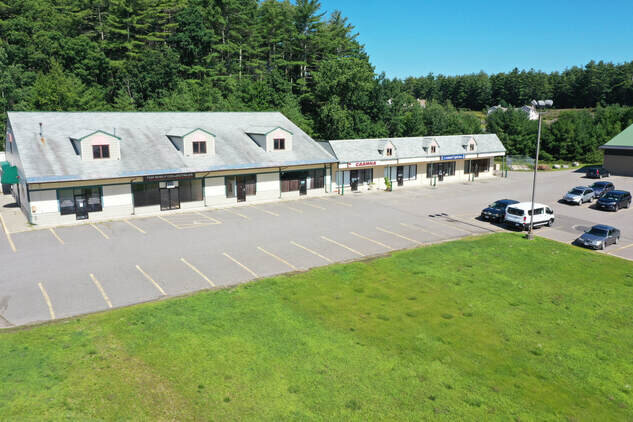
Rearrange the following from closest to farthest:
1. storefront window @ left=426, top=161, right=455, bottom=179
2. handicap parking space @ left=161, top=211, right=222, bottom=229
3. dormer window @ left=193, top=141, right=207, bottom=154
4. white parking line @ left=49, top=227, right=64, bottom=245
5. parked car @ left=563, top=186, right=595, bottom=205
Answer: white parking line @ left=49, top=227, right=64, bottom=245 < handicap parking space @ left=161, top=211, right=222, bottom=229 < dormer window @ left=193, top=141, right=207, bottom=154 < parked car @ left=563, top=186, right=595, bottom=205 < storefront window @ left=426, top=161, right=455, bottom=179

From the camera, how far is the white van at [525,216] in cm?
3372

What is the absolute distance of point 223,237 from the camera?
99.2ft

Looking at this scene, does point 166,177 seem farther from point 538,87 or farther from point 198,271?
point 538,87

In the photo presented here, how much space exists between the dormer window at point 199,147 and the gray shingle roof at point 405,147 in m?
13.4


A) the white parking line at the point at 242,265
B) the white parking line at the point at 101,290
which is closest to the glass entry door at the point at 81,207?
the white parking line at the point at 101,290

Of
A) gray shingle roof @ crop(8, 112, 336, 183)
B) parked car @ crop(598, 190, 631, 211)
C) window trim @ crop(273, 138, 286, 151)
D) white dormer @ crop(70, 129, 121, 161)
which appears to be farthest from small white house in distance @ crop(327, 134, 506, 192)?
white dormer @ crop(70, 129, 121, 161)

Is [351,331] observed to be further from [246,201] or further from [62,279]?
[246,201]

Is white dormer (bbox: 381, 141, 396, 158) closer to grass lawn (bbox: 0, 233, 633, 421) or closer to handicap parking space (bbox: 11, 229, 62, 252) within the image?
grass lawn (bbox: 0, 233, 633, 421)

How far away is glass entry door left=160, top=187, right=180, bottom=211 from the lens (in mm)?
37031

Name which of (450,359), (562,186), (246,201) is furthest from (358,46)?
(450,359)

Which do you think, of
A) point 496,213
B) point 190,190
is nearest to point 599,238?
point 496,213

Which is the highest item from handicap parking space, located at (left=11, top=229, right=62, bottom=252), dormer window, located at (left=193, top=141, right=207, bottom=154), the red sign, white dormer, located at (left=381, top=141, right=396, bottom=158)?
dormer window, located at (left=193, top=141, right=207, bottom=154)

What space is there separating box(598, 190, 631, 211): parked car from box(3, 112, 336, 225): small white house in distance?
25.0 meters

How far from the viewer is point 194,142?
38.9 m
